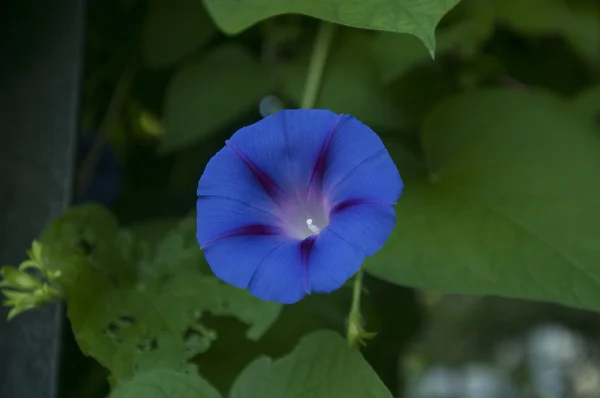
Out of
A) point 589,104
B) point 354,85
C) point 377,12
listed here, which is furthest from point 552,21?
point 377,12

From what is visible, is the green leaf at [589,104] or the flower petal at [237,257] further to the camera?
the green leaf at [589,104]

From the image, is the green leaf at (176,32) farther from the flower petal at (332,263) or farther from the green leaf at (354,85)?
the flower petal at (332,263)

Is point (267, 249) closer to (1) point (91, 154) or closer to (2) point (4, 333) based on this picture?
(2) point (4, 333)

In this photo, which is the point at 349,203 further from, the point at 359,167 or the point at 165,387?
the point at 165,387

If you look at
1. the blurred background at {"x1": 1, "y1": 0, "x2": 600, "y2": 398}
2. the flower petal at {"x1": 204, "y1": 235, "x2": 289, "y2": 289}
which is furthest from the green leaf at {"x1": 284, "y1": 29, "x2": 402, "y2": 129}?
the flower petal at {"x1": 204, "y1": 235, "x2": 289, "y2": 289}

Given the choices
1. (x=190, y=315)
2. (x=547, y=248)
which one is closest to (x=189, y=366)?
(x=190, y=315)

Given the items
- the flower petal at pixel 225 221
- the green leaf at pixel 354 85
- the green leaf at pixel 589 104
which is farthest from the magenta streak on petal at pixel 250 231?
the green leaf at pixel 589 104

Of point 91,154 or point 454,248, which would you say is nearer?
point 454,248
